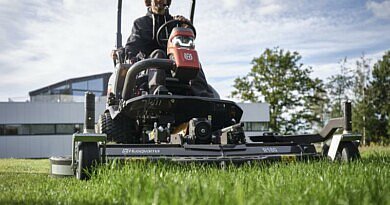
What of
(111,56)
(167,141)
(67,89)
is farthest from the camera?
(67,89)

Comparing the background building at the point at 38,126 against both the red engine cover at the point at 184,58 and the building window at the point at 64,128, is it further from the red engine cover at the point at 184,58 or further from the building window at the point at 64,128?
the red engine cover at the point at 184,58

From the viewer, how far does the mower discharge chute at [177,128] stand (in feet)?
18.3

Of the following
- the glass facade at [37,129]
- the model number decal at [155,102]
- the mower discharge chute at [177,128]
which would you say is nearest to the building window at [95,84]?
the glass facade at [37,129]

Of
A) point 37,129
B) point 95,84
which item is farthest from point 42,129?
point 95,84

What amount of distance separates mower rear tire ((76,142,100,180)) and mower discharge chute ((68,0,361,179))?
0.01 meters

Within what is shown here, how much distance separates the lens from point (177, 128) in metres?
7.07

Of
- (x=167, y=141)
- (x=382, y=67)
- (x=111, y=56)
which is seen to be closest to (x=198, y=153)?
(x=167, y=141)

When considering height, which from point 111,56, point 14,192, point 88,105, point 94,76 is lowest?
point 14,192

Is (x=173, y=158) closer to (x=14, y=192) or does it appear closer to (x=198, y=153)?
(x=198, y=153)

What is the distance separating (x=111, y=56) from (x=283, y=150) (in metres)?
4.22

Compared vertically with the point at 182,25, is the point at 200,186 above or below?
below

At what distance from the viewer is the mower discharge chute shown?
5566 millimetres

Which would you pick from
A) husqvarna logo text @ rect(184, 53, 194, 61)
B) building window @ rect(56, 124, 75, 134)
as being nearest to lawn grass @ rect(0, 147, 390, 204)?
husqvarna logo text @ rect(184, 53, 194, 61)

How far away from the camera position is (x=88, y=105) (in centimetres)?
544
